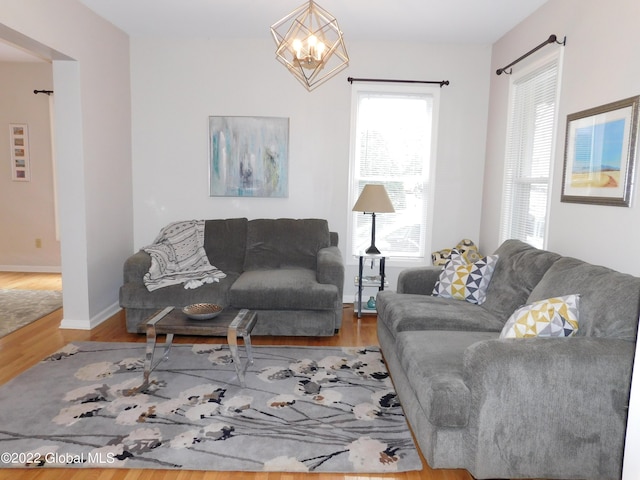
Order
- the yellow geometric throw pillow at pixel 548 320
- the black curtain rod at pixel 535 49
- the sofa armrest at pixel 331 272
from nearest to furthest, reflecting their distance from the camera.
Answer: the yellow geometric throw pillow at pixel 548 320
the black curtain rod at pixel 535 49
the sofa armrest at pixel 331 272

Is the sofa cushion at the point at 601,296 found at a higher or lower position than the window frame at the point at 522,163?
lower

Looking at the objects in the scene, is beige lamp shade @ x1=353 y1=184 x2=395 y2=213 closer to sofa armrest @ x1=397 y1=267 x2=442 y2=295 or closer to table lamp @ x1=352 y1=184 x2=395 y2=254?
table lamp @ x1=352 y1=184 x2=395 y2=254

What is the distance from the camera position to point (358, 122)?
4617mm

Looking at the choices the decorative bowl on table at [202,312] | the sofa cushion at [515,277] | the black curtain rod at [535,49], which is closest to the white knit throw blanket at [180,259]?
the decorative bowl on table at [202,312]

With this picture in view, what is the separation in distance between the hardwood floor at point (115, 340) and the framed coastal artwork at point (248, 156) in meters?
1.57

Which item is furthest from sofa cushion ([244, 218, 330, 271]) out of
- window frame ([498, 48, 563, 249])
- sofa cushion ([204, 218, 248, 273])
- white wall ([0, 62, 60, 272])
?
white wall ([0, 62, 60, 272])

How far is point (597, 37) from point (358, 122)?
2.28 meters

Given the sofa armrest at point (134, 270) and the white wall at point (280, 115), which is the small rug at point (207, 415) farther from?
the white wall at point (280, 115)

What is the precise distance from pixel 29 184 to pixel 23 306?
221cm

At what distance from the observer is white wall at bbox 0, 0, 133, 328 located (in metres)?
3.51

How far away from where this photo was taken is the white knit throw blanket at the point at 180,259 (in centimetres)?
380

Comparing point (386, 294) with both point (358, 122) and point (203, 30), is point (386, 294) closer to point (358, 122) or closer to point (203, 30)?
point (358, 122)

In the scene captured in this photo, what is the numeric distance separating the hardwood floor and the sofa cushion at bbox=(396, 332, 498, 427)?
37cm

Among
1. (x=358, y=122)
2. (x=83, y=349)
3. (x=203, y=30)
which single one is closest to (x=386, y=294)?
(x=358, y=122)
